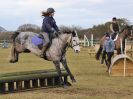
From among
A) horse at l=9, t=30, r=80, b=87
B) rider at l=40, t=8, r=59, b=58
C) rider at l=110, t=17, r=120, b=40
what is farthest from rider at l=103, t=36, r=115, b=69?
rider at l=40, t=8, r=59, b=58

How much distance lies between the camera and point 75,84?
18141 mm

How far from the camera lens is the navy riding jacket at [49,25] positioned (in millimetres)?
16688

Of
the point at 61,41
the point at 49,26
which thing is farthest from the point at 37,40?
the point at 61,41

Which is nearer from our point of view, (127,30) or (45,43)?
(45,43)

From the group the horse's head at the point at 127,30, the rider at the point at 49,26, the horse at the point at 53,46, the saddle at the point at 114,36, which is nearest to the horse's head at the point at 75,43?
Answer: the horse at the point at 53,46

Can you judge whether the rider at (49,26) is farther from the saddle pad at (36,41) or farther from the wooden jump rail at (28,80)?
the wooden jump rail at (28,80)

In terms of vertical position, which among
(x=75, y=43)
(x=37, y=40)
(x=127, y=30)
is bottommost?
(x=75, y=43)

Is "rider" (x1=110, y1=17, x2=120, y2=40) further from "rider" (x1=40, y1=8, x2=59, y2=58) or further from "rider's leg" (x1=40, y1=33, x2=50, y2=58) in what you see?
"rider's leg" (x1=40, y1=33, x2=50, y2=58)

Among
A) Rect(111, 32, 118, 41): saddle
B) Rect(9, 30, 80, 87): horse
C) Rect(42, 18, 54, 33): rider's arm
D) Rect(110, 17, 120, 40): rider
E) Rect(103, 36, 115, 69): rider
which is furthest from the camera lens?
Rect(110, 17, 120, 40): rider

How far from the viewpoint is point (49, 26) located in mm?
16656

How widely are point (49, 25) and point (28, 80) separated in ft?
7.30

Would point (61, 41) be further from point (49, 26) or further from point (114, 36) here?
point (114, 36)

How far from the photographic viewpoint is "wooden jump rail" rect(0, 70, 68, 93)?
15219 millimetres

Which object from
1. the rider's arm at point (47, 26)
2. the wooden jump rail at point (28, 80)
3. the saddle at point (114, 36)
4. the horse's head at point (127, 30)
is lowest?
the wooden jump rail at point (28, 80)
